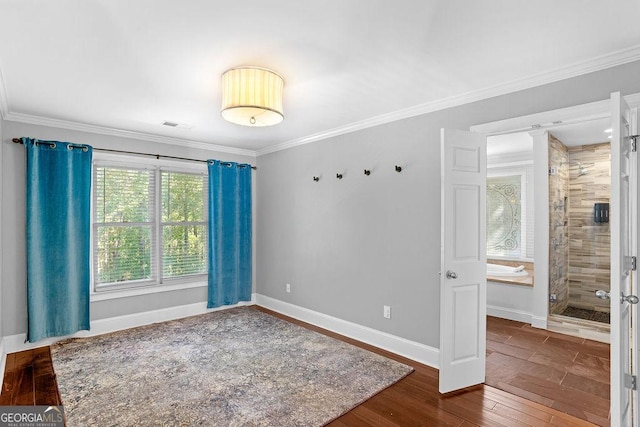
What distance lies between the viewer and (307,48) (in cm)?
218

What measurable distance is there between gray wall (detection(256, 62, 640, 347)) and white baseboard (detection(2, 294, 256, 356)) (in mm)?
1128

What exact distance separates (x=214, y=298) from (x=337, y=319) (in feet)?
6.22

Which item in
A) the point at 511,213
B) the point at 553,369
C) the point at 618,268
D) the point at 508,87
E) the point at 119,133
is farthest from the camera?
the point at 511,213

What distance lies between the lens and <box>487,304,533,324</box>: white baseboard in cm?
461

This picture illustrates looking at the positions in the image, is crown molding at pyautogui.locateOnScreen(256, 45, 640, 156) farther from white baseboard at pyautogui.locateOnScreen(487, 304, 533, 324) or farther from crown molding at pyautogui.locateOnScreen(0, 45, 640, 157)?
white baseboard at pyautogui.locateOnScreen(487, 304, 533, 324)

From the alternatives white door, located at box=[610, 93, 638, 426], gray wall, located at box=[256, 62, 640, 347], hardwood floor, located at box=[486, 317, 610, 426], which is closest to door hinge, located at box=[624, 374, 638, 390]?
white door, located at box=[610, 93, 638, 426]

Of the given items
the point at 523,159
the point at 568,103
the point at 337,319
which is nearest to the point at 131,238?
the point at 337,319

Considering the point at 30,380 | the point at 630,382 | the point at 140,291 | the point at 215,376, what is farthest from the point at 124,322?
the point at 630,382

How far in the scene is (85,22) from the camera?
1.89 metres

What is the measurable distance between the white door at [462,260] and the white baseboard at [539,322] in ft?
6.47

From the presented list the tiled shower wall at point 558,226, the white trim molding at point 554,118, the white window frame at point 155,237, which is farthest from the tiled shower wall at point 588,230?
the white window frame at point 155,237

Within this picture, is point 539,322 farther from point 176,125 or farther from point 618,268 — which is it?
point 176,125

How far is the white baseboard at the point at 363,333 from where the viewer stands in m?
3.30

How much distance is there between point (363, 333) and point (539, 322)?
2342 millimetres
